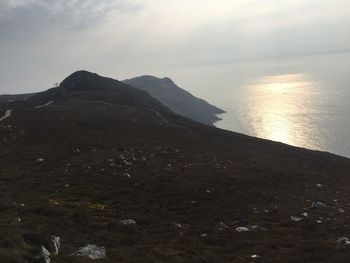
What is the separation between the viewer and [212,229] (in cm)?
2469

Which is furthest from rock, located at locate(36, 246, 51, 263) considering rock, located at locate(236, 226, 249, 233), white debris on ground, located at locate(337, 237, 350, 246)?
white debris on ground, located at locate(337, 237, 350, 246)

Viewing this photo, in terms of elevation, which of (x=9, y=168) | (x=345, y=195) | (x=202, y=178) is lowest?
(x=345, y=195)

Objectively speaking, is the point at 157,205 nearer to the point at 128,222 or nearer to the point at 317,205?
the point at 128,222

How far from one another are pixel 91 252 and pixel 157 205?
1093cm

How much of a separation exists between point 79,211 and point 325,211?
16.7 m

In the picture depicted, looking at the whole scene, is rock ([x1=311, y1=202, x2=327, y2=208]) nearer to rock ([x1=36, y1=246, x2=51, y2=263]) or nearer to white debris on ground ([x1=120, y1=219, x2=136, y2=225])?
white debris on ground ([x1=120, y1=219, x2=136, y2=225])

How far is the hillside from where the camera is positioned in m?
20.4

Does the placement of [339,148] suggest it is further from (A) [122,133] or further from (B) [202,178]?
(B) [202,178]

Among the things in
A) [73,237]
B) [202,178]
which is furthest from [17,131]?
[73,237]

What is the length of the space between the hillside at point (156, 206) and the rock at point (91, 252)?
0.34 meters

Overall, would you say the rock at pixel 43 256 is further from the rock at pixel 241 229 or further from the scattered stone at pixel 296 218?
the scattered stone at pixel 296 218

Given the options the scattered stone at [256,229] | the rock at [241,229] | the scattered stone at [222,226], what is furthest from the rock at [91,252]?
the scattered stone at [256,229]

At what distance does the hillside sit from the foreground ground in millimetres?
65

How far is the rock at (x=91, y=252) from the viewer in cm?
1788
